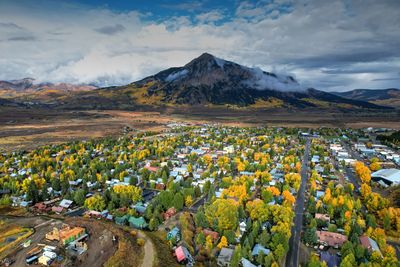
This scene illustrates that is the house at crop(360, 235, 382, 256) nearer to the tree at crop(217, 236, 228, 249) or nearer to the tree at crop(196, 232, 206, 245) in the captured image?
the tree at crop(217, 236, 228, 249)

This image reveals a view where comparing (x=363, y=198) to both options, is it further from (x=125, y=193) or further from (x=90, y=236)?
(x=90, y=236)

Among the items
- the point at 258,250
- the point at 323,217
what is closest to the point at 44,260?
the point at 258,250

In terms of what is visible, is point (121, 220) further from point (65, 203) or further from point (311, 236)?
point (311, 236)

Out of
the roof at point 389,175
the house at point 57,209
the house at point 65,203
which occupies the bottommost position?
the house at point 57,209

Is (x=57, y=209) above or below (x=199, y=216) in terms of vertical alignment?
below

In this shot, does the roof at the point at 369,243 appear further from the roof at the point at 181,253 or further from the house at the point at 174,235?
the house at the point at 174,235

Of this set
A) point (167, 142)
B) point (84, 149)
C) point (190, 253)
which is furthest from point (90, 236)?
point (167, 142)

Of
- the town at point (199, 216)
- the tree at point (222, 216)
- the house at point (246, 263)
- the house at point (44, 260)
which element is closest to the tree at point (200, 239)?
the town at point (199, 216)
